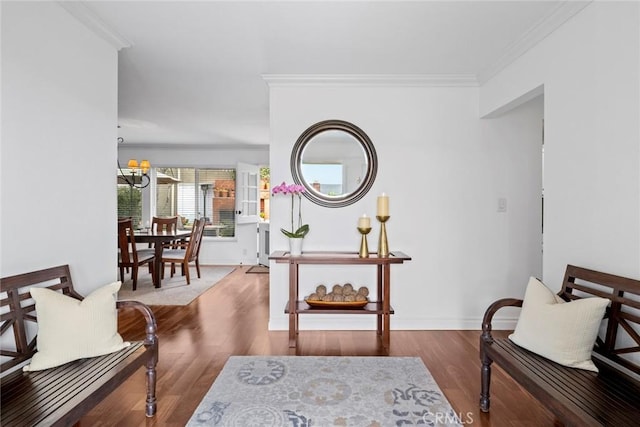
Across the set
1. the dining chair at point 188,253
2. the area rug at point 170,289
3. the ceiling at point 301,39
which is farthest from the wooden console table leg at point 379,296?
the dining chair at point 188,253

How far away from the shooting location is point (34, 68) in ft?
6.27

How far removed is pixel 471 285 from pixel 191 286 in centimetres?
376

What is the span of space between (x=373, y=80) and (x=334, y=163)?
2.76ft

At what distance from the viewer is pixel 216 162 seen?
7398 millimetres

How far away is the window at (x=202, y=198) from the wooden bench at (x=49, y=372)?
541 cm

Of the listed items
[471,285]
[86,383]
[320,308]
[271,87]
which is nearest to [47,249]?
[86,383]

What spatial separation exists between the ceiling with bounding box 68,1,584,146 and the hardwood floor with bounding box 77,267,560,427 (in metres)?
2.32

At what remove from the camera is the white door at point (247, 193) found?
696 centimetres

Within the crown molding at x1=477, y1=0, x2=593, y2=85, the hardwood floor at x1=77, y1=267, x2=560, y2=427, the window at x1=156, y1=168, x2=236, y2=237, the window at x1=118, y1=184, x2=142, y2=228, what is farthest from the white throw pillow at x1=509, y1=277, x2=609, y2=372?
the window at x1=118, y1=184, x2=142, y2=228

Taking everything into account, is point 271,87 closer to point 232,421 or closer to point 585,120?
point 585,120

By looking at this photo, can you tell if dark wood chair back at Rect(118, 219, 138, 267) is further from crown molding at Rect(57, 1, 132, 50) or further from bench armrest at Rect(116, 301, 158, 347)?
bench armrest at Rect(116, 301, 158, 347)

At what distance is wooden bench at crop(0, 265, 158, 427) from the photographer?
1.36 m

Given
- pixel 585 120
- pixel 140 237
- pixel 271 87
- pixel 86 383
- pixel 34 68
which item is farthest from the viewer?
pixel 140 237

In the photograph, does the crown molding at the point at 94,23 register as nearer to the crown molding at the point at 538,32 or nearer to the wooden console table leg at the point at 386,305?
the wooden console table leg at the point at 386,305
